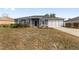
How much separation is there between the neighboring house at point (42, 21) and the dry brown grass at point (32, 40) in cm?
10

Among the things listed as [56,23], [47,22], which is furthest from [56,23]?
[47,22]

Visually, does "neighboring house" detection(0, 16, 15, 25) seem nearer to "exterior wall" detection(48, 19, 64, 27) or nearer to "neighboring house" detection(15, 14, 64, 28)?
"neighboring house" detection(15, 14, 64, 28)

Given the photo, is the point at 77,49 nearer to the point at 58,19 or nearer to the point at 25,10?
the point at 58,19

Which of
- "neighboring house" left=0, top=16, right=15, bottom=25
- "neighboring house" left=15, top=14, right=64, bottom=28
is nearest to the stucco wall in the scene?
"neighboring house" left=15, top=14, right=64, bottom=28

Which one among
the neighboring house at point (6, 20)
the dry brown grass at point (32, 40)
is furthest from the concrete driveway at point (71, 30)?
the neighboring house at point (6, 20)

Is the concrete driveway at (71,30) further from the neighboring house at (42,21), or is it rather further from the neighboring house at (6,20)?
the neighboring house at (6,20)

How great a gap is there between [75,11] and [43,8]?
469mm

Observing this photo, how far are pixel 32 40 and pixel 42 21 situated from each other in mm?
310

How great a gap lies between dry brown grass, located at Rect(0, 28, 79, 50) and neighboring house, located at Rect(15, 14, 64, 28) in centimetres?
10

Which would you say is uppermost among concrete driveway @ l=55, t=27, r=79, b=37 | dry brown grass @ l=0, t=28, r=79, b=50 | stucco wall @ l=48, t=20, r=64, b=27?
stucco wall @ l=48, t=20, r=64, b=27

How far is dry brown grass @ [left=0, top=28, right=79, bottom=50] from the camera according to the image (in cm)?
200

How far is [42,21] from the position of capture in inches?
81.2
